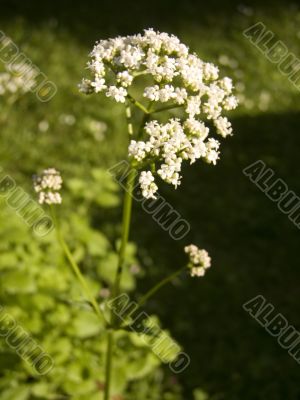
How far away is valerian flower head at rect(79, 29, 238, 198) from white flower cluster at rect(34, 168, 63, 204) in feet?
1.43

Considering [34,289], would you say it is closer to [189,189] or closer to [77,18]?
[189,189]

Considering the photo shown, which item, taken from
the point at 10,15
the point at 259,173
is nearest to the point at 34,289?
the point at 259,173

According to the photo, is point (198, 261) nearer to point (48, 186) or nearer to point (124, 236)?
point (124, 236)

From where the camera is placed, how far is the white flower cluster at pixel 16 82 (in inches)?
238

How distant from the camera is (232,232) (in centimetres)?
580

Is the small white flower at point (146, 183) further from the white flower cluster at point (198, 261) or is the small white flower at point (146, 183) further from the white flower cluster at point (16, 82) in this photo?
the white flower cluster at point (16, 82)

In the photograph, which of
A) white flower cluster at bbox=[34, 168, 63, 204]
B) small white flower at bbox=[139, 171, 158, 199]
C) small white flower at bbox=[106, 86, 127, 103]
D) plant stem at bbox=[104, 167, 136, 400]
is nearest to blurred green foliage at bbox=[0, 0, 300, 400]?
plant stem at bbox=[104, 167, 136, 400]

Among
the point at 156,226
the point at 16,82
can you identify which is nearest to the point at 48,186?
the point at 156,226

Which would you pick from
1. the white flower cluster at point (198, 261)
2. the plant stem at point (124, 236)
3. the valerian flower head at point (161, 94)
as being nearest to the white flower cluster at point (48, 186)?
the plant stem at point (124, 236)

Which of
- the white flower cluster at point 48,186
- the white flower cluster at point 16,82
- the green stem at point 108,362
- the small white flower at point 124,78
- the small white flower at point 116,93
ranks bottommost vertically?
the green stem at point 108,362

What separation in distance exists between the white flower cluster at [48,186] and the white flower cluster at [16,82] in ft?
11.8

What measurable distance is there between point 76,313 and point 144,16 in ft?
22.2

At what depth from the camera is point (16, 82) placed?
20.1 ft

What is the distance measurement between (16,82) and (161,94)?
13.9ft
